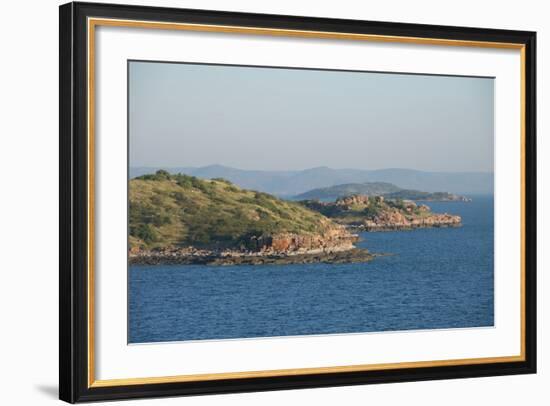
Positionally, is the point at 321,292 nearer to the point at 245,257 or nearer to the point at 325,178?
the point at 245,257

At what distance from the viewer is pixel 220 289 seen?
709 inches

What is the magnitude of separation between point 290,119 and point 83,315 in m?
9.29

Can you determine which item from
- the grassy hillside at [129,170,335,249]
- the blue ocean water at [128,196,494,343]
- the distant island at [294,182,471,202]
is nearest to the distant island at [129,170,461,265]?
the grassy hillside at [129,170,335,249]

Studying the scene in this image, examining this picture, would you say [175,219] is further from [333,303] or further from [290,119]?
[333,303]

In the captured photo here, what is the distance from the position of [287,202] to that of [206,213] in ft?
4.37

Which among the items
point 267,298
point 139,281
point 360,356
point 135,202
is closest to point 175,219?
point 135,202

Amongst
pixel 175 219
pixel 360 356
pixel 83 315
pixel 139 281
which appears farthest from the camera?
pixel 139 281

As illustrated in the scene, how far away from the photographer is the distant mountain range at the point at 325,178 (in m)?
16.0

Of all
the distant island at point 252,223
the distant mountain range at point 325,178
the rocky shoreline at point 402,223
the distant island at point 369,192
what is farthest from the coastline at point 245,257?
the distant mountain range at point 325,178

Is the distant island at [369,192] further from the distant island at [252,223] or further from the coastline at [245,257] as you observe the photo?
the coastline at [245,257]

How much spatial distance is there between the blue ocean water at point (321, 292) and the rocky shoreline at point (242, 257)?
141 mm

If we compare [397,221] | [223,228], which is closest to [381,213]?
[397,221]

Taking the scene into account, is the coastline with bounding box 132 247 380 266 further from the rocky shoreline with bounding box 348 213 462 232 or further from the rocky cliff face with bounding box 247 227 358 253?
the rocky shoreline with bounding box 348 213 462 232

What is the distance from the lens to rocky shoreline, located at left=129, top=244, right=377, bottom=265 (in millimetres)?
15070
